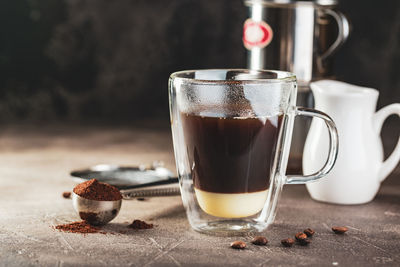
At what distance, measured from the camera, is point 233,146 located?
45.3 inches

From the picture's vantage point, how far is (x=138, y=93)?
2588mm

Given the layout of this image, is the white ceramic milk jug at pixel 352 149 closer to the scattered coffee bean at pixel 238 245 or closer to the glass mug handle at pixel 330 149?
the glass mug handle at pixel 330 149

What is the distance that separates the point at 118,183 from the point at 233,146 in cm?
43

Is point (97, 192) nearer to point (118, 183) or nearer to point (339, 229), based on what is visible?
point (118, 183)

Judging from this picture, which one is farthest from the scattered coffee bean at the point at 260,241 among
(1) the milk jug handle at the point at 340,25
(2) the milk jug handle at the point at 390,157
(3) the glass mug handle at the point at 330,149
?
(1) the milk jug handle at the point at 340,25

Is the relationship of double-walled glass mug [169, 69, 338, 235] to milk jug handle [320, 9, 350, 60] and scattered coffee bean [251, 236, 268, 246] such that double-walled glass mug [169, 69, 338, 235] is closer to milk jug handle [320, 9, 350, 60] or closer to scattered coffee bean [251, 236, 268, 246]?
scattered coffee bean [251, 236, 268, 246]

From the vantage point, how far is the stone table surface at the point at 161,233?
41.9 inches

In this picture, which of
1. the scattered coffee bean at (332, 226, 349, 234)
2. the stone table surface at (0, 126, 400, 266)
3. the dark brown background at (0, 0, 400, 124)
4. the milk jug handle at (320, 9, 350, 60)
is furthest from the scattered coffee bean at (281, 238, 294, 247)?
the dark brown background at (0, 0, 400, 124)

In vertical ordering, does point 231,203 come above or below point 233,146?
below

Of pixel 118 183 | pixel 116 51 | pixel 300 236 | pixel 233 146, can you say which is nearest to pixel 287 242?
pixel 300 236

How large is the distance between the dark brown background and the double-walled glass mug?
4.20ft

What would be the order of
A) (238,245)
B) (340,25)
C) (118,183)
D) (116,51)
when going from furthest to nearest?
1. (116,51)
2. (340,25)
3. (118,183)
4. (238,245)

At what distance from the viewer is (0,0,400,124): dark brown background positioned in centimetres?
246

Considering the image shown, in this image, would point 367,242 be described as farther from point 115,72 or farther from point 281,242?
point 115,72
